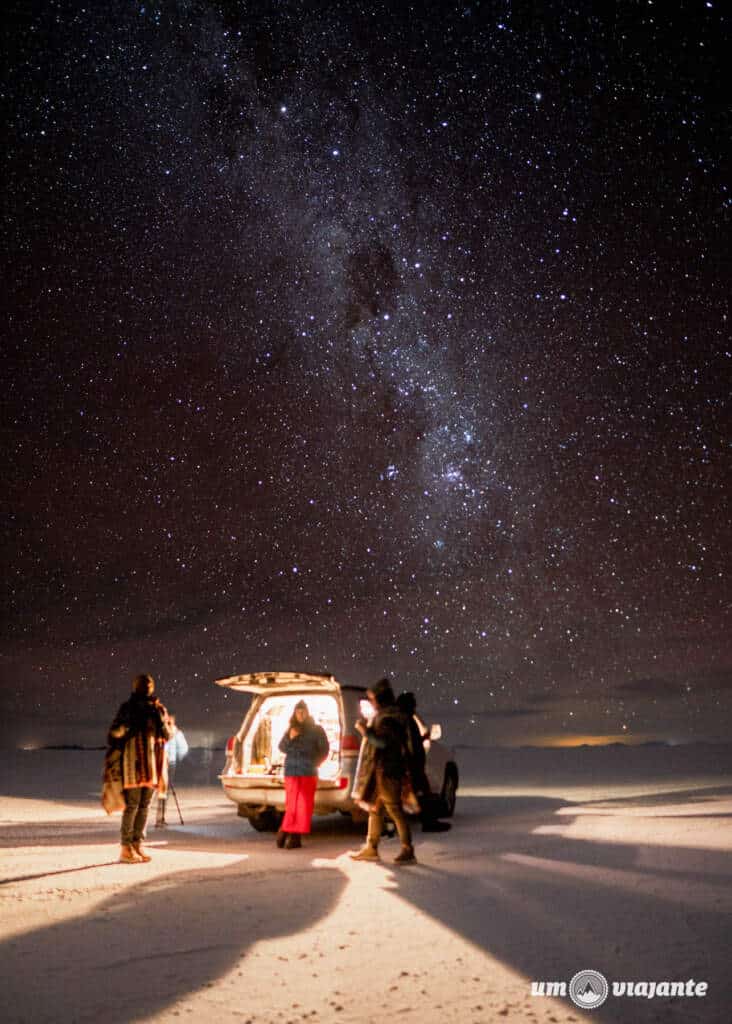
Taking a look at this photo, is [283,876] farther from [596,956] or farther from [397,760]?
[596,956]

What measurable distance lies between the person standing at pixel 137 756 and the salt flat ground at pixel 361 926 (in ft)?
1.08

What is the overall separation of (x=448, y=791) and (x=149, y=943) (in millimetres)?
7637

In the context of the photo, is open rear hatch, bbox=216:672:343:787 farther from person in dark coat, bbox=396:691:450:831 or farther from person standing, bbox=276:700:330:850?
person in dark coat, bbox=396:691:450:831

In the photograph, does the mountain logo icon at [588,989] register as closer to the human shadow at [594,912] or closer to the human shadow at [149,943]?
the human shadow at [594,912]

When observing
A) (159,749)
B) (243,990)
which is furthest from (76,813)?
(243,990)

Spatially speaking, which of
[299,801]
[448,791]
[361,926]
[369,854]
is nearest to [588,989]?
[361,926]

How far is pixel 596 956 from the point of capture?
14.9 ft

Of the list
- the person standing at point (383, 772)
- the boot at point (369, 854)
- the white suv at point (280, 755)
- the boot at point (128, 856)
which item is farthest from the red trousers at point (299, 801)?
the boot at point (128, 856)

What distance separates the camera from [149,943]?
4883 millimetres

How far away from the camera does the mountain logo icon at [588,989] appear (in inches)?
153

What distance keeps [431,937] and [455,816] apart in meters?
8.15

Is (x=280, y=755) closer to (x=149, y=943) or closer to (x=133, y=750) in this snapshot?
(x=133, y=750)

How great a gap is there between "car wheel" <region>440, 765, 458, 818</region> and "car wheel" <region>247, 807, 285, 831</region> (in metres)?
2.24

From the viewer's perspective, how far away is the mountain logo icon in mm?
3898
